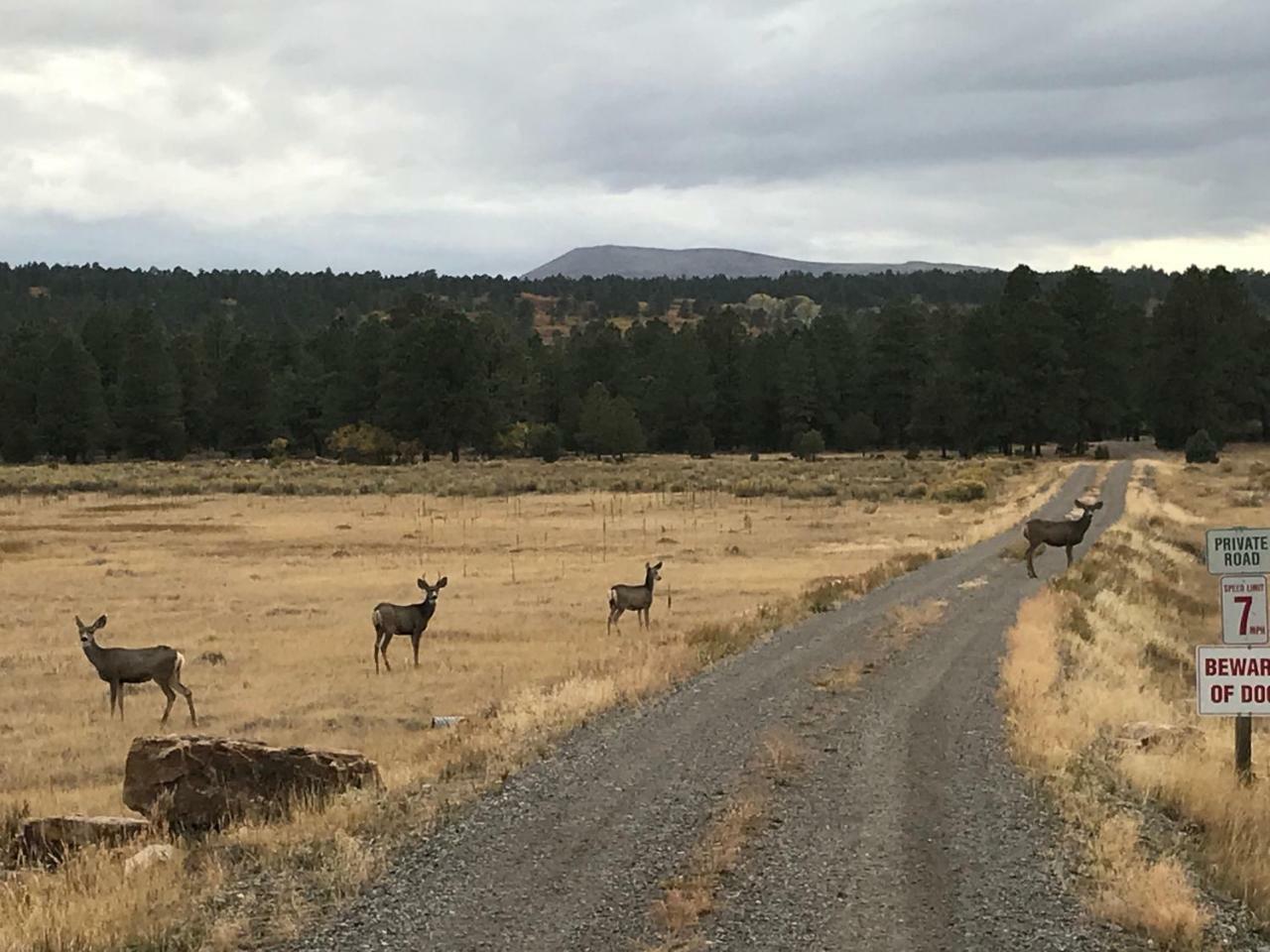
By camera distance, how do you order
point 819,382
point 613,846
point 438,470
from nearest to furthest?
point 613,846, point 438,470, point 819,382

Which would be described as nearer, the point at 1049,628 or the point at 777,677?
the point at 777,677

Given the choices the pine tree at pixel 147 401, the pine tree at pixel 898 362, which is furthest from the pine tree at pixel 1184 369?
the pine tree at pixel 147 401

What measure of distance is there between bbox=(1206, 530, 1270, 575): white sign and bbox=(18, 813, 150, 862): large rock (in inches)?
358

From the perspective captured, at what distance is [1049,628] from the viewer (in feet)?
62.5

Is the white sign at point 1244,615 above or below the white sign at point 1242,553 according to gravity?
below

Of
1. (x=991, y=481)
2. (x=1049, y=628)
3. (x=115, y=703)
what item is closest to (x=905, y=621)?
(x=1049, y=628)

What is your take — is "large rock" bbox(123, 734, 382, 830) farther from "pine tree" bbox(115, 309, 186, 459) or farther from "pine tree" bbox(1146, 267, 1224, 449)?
"pine tree" bbox(115, 309, 186, 459)

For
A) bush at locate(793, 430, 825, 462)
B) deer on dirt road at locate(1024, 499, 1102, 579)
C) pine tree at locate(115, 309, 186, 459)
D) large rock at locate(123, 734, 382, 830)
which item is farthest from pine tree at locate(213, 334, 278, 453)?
large rock at locate(123, 734, 382, 830)

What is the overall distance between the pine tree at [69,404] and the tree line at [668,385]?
0.15 m

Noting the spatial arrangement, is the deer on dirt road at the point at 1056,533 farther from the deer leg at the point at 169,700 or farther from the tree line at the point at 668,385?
the tree line at the point at 668,385

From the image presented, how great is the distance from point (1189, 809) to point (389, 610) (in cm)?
1241

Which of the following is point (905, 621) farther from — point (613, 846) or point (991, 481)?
point (991, 481)

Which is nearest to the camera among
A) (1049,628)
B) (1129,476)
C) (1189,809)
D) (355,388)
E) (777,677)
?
(1189,809)

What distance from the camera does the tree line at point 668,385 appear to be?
94.2m
